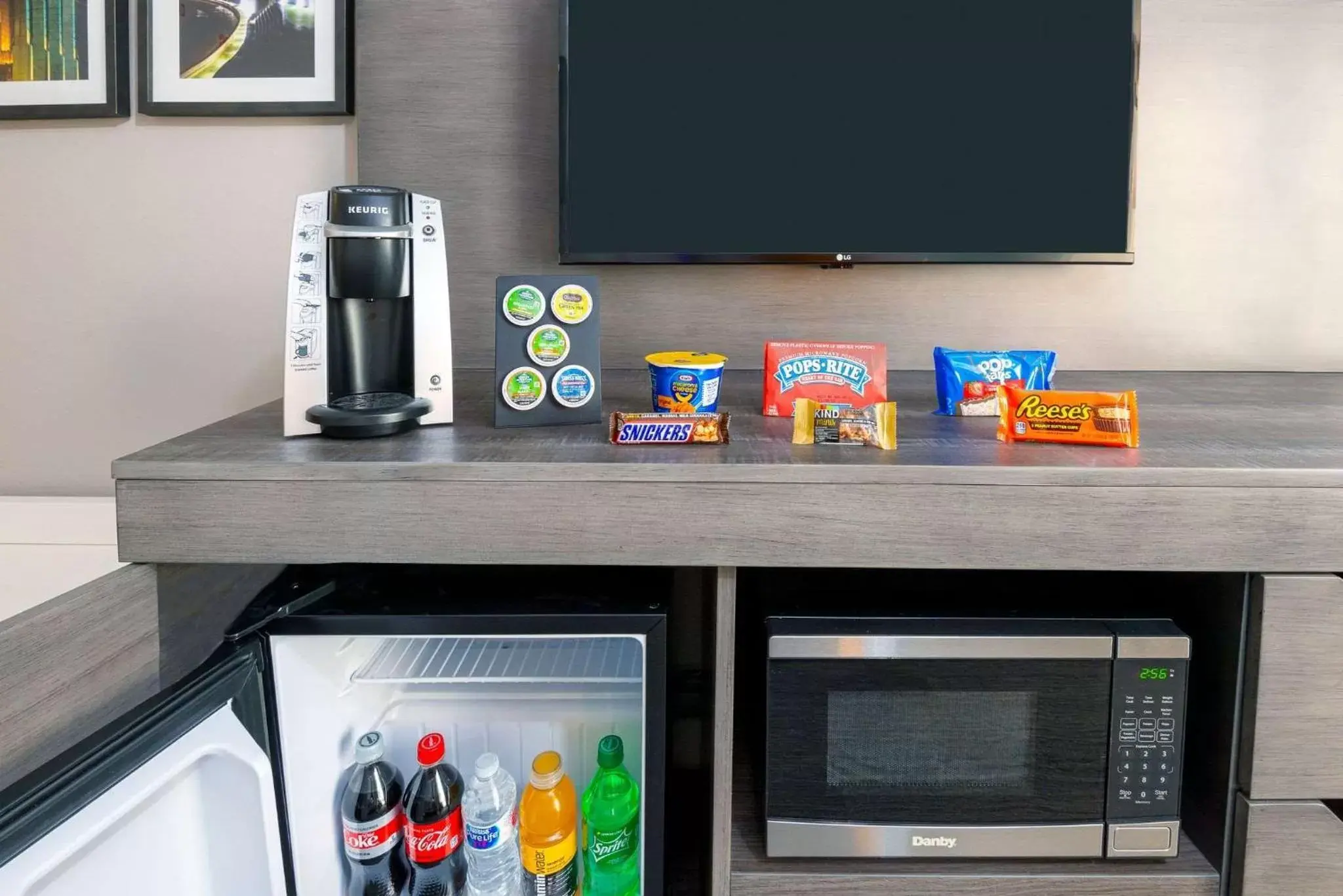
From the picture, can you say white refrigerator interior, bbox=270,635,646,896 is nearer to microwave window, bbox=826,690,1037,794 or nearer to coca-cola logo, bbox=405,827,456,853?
coca-cola logo, bbox=405,827,456,853

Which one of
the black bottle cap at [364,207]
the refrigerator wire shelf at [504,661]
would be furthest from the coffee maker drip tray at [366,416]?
the refrigerator wire shelf at [504,661]

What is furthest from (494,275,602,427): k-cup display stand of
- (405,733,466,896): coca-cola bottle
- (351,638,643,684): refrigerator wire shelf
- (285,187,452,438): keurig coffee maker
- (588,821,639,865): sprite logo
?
(588,821,639,865): sprite logo

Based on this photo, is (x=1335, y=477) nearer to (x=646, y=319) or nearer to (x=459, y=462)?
(x=459, y=462)

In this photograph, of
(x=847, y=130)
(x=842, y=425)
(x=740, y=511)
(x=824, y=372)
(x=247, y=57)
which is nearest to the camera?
(x=740, y=511)

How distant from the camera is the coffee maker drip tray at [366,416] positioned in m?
1.05

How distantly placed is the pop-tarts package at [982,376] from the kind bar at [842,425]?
240 millimetres

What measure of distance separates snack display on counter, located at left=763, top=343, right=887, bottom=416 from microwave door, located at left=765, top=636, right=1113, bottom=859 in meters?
0.37

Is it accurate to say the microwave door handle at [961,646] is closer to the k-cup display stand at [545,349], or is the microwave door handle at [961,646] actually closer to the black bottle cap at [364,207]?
the k-cup display stand at [545,349]

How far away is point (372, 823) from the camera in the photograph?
1094 mm

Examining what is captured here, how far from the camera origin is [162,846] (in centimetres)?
88

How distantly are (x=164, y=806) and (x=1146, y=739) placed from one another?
1063mm

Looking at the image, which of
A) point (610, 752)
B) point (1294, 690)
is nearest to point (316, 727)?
point (610, 752)

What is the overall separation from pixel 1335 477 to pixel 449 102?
143 cm

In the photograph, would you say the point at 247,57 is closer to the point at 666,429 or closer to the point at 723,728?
the point at 666,429
